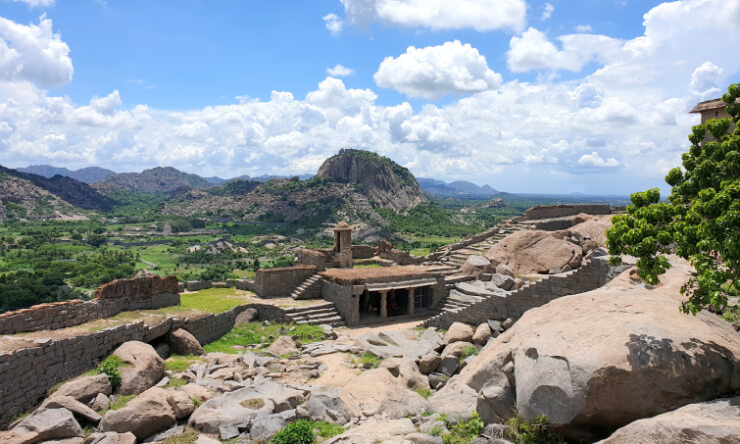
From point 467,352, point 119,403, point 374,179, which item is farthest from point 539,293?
point 374,179

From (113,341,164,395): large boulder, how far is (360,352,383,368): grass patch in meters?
7.37

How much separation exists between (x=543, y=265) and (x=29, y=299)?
2791 inches

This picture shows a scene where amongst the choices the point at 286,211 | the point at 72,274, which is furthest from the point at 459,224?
the point at 72,274

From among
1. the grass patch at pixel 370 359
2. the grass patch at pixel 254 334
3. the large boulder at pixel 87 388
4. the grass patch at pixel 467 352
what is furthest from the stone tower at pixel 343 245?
the large boulder at pixel 87 388

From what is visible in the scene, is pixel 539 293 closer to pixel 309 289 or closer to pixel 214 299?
pixel 309 289

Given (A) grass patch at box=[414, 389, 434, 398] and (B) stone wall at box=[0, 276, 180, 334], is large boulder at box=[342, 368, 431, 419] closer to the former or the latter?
(A) grass patch at box=[414, 389, 434, 398]

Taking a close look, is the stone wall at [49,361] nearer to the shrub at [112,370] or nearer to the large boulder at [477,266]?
the shrub at [112,370]

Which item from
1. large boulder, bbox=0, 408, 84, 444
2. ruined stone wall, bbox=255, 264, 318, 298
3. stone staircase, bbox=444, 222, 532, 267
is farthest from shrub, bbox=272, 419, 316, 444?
stone staircase, bbox=444, 222, 532, 267

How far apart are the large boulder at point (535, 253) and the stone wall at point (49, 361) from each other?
20161 millimetres

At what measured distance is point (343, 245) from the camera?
3109 cm

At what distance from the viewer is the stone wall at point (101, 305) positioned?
13609 mm

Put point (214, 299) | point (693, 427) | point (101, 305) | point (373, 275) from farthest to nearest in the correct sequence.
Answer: point (373, 275) < point (214, 299) < point (101, 305) < point (693, 427)

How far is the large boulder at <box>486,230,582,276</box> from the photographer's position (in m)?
24.4

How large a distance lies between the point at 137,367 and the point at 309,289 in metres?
13.0
